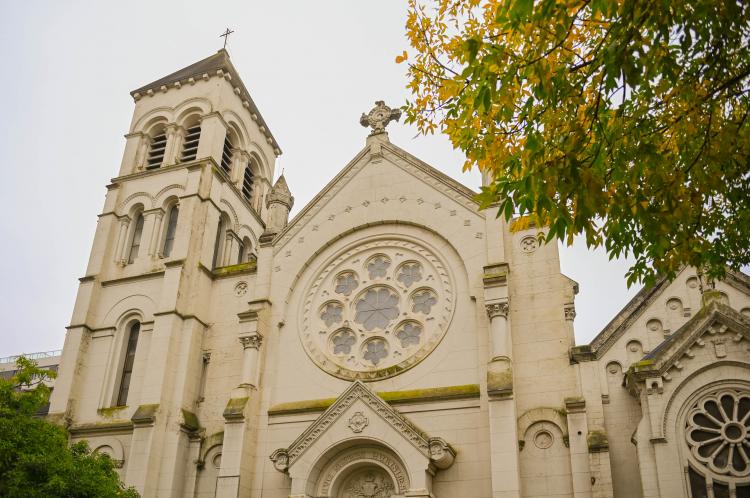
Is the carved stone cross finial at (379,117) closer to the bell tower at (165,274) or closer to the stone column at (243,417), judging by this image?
the bell tower at (165,274)

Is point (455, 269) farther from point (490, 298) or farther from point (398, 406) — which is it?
point (398, 406)

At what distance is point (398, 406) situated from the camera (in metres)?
19.7

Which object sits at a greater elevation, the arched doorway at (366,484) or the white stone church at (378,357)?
the white stone church at (378,357)

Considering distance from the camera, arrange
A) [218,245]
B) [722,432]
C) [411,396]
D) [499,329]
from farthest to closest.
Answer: [218,245] < [411,396] < [499,329] < [722,432]

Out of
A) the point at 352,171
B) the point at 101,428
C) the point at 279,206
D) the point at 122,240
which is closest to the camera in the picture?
the point at 101,428

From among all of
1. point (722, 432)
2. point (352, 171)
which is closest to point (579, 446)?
point (722, 432)

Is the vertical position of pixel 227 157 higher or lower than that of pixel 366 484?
higher

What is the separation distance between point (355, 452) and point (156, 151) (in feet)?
57.5

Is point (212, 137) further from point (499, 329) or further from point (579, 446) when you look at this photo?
point (579, 446)

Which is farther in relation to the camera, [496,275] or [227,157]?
[227,157]

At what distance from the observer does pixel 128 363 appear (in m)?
25.0

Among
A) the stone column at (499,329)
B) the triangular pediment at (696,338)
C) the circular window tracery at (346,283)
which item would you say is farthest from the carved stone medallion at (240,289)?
the triangular pediment at (696,338)

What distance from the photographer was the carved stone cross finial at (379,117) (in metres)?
25.2

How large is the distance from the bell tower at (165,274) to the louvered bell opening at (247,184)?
6 cm
